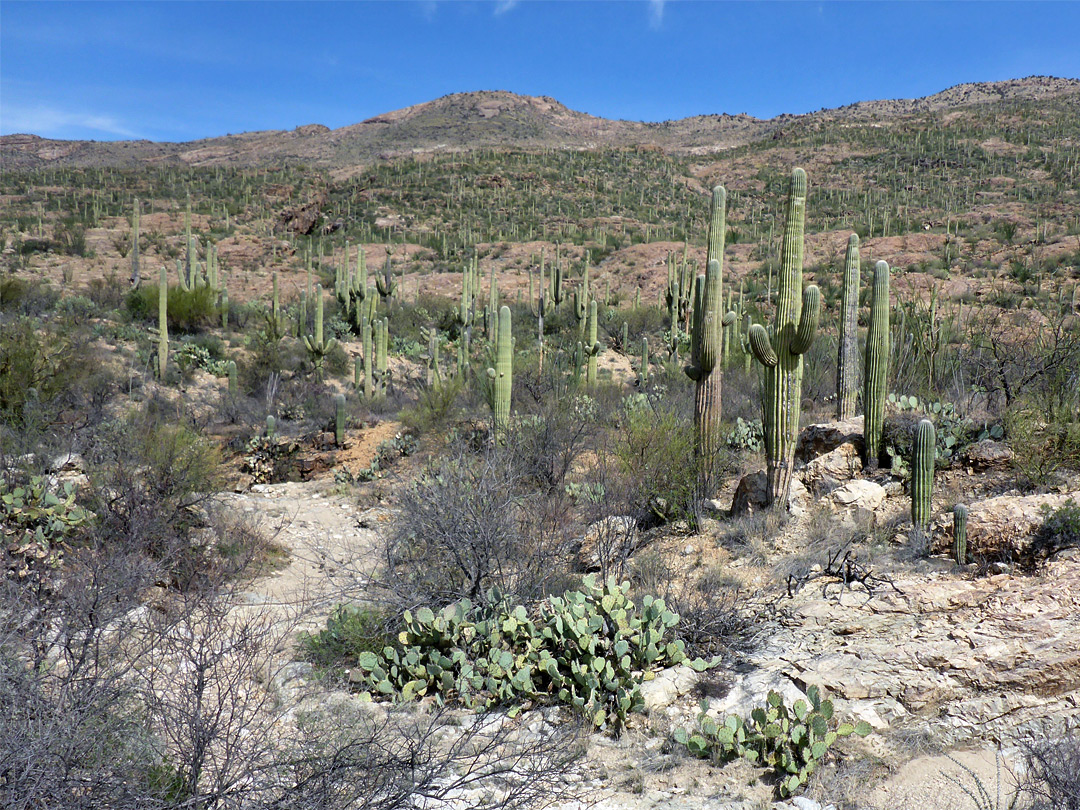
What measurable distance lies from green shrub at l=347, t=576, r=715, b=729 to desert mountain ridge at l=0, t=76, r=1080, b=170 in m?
60.7

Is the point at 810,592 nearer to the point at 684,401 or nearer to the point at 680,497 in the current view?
the point at 680,497

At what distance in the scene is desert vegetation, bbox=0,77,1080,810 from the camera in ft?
11.0

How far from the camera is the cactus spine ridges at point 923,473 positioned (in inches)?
257

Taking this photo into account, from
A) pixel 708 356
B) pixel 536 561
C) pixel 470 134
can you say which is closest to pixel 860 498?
pixel 708 356

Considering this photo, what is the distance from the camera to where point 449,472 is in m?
6.40

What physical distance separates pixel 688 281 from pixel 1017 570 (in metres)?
17.1

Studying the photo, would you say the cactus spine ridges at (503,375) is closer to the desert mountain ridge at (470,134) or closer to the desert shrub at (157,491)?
the desert shrub at (157,491)

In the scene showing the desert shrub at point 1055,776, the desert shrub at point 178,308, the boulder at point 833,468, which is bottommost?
the desert shrub at point 1055,776

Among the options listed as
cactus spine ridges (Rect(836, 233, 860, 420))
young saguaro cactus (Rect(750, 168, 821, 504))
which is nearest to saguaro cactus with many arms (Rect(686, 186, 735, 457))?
young saguaro cactus (Rect(750, 168, 821, 504))

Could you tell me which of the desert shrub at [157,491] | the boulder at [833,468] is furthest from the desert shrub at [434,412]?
the boulder at [833,468]

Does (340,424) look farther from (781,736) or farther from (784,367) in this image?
(781,736)

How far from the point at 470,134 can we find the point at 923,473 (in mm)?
72533

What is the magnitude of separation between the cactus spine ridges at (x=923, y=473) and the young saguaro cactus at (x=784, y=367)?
3.82 ft

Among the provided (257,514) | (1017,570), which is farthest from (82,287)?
(1017,570)
